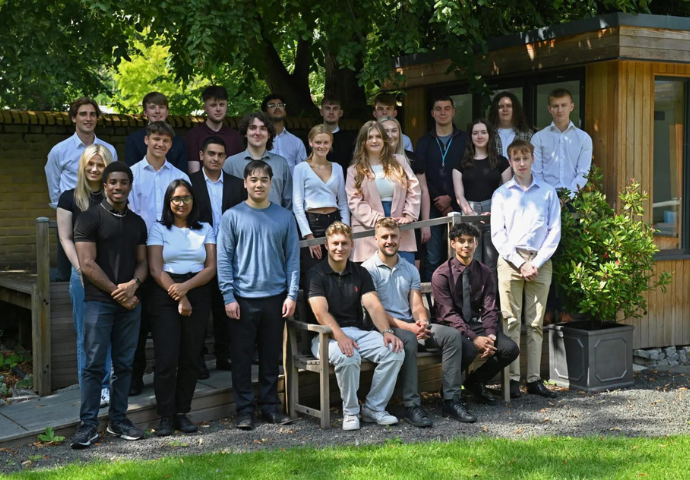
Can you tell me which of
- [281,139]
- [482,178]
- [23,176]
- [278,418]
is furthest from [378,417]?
[23,176]

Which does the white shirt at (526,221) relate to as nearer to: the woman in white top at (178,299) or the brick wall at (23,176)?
the woman in white top at (178,299)

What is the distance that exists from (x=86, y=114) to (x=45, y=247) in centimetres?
115

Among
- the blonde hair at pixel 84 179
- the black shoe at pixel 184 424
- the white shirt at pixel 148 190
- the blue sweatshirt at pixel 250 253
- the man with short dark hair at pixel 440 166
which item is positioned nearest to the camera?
the blonde hair at pixel 84 179

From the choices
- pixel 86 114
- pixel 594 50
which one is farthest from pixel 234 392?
pixel 594 50

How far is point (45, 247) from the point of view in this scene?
731cm

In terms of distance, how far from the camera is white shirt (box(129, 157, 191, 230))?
6.84m

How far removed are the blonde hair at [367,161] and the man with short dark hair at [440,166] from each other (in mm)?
857

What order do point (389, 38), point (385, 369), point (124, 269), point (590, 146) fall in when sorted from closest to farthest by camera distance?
1. point (124, 269)
2. point (385, 369)
3. point (590, 146)
4. point (389, 38)

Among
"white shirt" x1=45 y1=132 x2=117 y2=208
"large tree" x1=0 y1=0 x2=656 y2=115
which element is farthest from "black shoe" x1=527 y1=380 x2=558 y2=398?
"white shirt" x1=45 y1=132 x2=117 y2=208

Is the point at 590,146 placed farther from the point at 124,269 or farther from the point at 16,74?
the point at 16,74

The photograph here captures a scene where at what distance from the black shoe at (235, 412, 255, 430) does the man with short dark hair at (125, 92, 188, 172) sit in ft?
7.16

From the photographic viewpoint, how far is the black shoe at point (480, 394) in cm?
730

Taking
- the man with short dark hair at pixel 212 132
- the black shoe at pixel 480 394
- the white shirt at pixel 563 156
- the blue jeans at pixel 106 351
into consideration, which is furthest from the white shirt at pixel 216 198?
the white shirt at pixel 563 156

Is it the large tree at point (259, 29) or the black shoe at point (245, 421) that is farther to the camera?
the large tree at point (259, 29)
